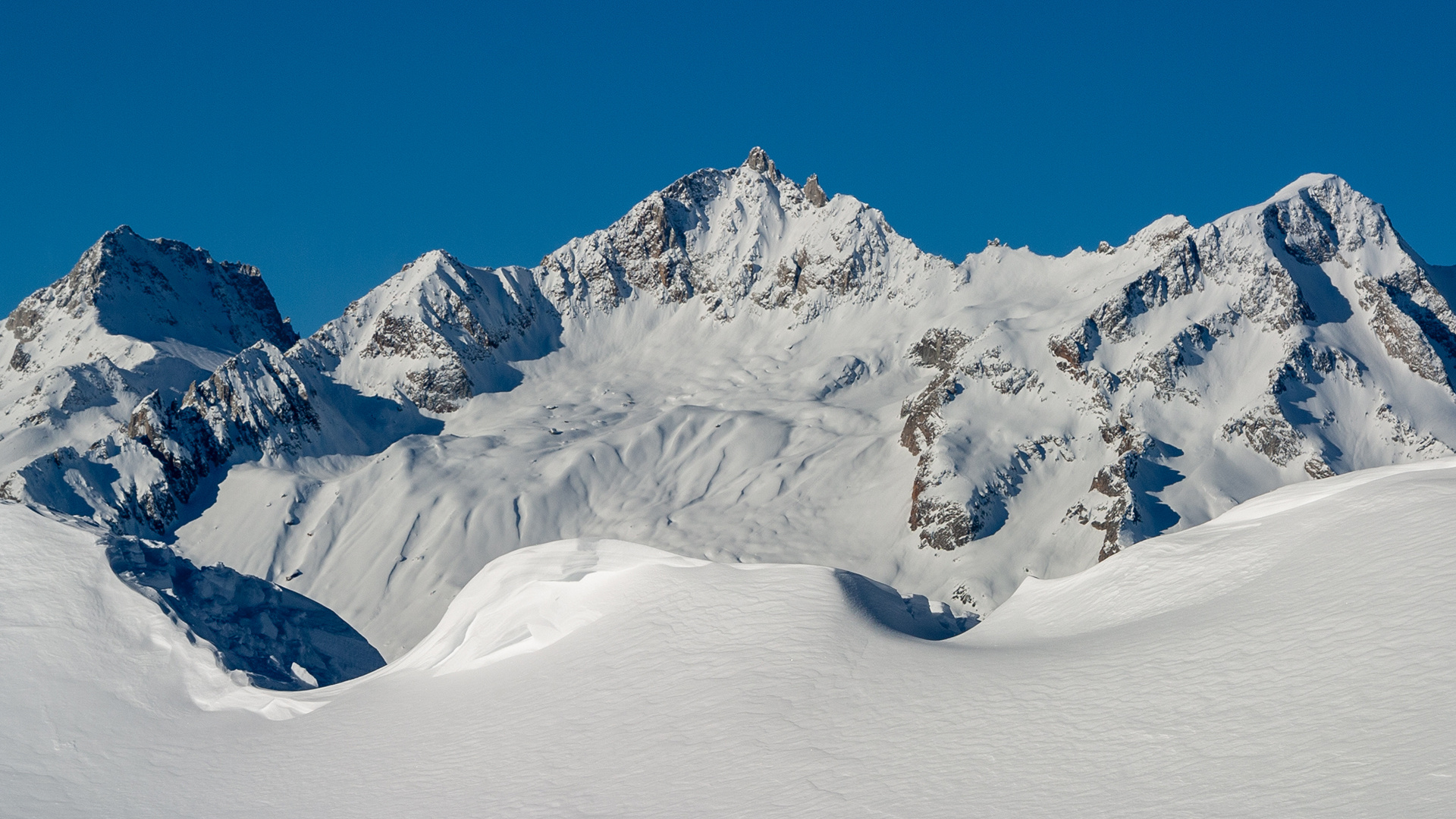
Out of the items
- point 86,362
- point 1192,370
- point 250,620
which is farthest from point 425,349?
point 250,620

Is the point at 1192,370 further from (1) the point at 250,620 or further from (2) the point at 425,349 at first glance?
(1) the point at 250,620

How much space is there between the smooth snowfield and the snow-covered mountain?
10031cm

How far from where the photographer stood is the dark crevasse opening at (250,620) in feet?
87.1

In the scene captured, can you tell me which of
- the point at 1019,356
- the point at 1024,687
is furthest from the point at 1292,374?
the point at 1024,687

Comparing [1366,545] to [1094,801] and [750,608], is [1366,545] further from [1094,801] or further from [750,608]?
[750,608]

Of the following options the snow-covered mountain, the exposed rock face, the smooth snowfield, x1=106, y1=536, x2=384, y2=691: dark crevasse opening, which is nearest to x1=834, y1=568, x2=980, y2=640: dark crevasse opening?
the smooth snowfield

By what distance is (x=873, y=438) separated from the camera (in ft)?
518

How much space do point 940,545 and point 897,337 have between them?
64092 mm

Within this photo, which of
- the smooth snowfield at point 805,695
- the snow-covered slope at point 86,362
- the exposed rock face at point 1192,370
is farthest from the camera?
the snow-covered slope at point 86,362

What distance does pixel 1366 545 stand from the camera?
17656 mm

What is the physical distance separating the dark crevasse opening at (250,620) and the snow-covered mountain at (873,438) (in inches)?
3572

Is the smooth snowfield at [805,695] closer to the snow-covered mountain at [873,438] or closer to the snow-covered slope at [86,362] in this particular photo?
the snow-covered mountain at [873,438]

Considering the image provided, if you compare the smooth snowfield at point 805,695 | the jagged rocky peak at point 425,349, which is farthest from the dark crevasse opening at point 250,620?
the jagged rocky peak at point 425,349

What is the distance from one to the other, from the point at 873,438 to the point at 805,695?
141 meters
